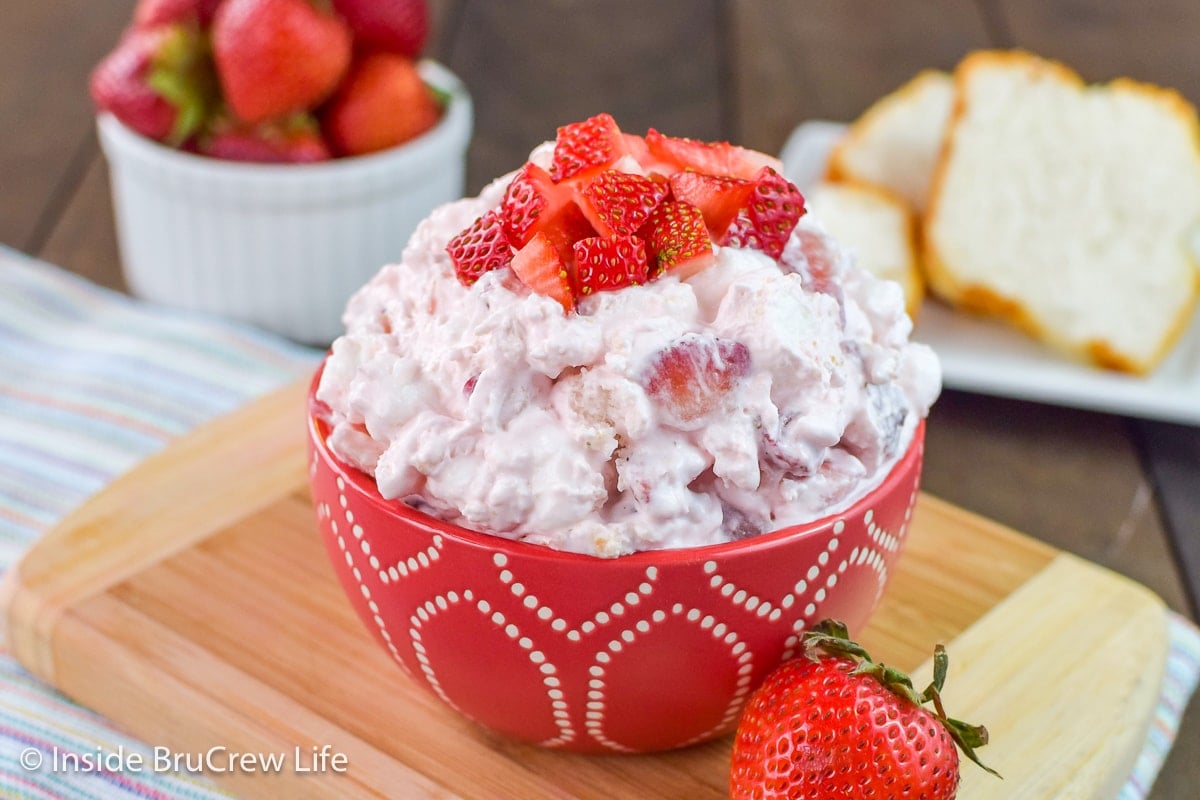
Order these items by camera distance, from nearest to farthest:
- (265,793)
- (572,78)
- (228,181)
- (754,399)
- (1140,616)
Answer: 1. (754,399)
2. (265,793)
3. (1140,616)
4. (228,181)
5. (572,78)

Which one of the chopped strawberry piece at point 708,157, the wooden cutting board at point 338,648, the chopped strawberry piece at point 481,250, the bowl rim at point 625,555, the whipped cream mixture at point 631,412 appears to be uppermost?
the chopped strawberry piece at point 708,157

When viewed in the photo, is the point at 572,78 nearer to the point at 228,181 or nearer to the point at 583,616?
the point at 228,181

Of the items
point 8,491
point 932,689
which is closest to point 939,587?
point 932,689

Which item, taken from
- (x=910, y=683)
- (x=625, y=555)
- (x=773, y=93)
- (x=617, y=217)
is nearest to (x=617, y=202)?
(x=617, y=217)

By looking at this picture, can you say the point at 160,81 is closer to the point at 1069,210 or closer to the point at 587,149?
the point at 587,149

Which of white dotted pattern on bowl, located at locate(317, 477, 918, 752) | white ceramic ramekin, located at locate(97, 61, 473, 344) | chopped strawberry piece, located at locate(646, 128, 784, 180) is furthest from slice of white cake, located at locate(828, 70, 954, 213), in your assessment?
white dotted pattern on bowl, located at locate(317, 477, 918, 752)

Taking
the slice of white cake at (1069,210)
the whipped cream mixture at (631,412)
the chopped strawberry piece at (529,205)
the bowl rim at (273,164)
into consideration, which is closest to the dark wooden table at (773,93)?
the slice of white cake at (1069,210)

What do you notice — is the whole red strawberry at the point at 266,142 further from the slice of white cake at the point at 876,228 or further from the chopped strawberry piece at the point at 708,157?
the chopped strawberry piece at the point at 708,157

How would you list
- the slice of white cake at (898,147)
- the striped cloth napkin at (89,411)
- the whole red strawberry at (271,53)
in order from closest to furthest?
the striped cloth napkin at (89,411) → the whole red strawberry at (271,53) → the slice of white cake at (898,147)
